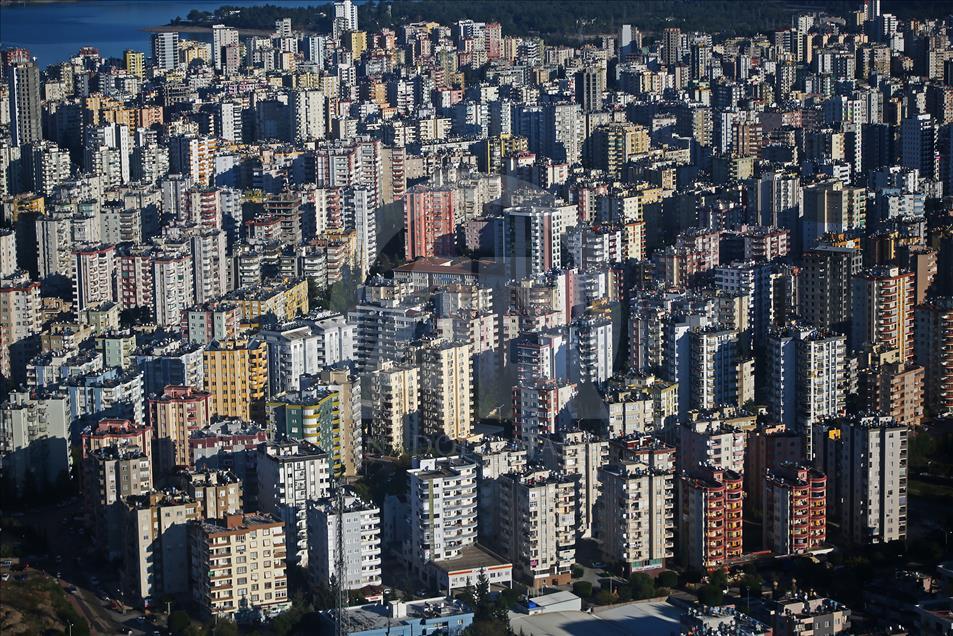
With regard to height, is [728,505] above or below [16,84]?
below

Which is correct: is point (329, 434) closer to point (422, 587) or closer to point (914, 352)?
point (422, 587)

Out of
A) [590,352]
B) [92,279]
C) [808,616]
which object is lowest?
[808,616]

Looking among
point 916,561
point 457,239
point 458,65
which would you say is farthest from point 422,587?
point 458,65

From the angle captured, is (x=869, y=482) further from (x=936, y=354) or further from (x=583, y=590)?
(x=936, y=354)

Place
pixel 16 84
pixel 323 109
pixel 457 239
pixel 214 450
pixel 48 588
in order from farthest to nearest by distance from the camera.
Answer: pixel 323 109 → pixel 16 84 → pixel 457 239 → pixel 214 450 → pixel 48 588

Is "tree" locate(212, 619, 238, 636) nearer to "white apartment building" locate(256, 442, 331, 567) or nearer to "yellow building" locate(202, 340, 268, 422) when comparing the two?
"white apartment building" locate(256, 442, 331, 567)

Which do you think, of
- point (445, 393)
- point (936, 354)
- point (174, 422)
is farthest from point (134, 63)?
point (174, 422)
